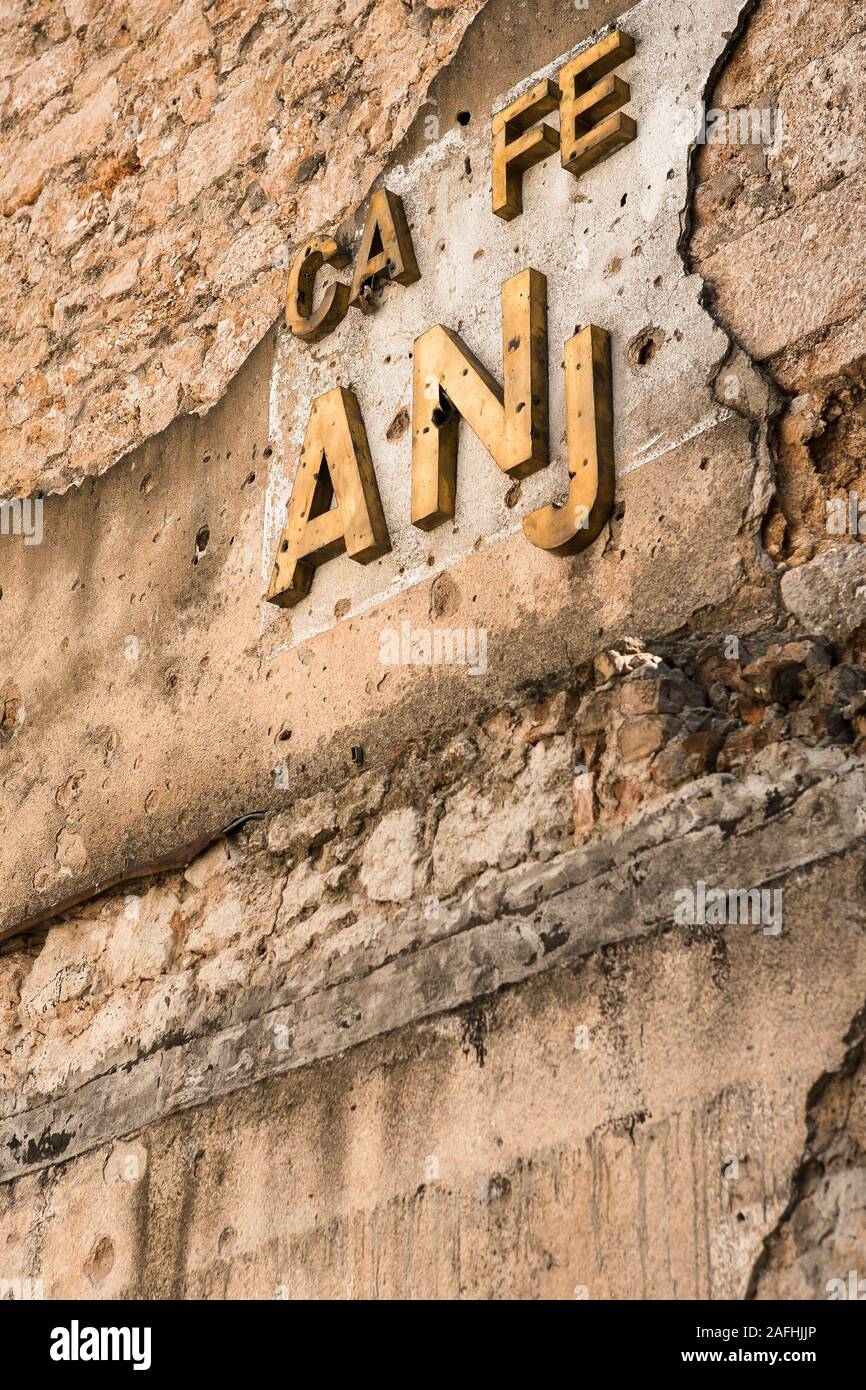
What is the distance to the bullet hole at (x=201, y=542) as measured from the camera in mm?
4098

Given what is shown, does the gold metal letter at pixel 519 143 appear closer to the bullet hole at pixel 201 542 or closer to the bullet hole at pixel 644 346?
the bullet hole at pixel 644 346

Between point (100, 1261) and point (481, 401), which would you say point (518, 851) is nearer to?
point (481, 401)

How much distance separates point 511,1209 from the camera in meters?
2.67

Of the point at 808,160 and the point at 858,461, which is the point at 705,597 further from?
the point at 808,160

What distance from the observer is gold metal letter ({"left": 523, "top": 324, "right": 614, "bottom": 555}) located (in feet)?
10.3

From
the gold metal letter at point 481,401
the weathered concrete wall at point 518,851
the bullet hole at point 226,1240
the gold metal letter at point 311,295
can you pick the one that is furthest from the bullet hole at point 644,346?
the bullet hole at point 226,1240

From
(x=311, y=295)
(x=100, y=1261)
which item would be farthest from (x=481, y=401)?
(x=100, y=1261)

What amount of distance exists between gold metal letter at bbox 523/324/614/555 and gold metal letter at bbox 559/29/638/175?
0.43 meters

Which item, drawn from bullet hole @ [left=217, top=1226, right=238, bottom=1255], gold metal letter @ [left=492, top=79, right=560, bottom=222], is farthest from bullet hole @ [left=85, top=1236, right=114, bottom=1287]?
gold metal letter @ [left=492, top=79, right=560, bottom=222]

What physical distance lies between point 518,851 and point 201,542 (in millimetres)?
1498

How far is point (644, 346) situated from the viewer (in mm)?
3189

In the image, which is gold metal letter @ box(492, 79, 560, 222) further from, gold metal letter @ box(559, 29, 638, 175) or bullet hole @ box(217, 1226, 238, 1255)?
bullet hole @ box(217, 1226, 238, 1255)

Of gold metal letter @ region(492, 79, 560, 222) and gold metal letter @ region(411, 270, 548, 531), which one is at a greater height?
gold metal letter @ region(492, 79, 560, 222)

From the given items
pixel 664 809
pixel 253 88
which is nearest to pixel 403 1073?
pixel 664 809
